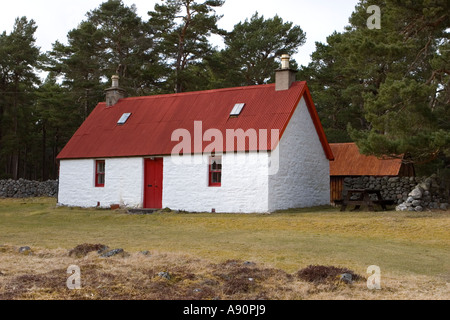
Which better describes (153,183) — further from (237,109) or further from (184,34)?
(184,34)

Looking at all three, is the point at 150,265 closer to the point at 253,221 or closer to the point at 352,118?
the point at 253,221

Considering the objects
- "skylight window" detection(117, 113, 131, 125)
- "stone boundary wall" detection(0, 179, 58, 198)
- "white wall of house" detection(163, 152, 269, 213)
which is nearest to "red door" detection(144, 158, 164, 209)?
"white wall of house" detection(163, 152, 269, 213)

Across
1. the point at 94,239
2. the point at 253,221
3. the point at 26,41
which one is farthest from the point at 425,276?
the point at 26,41

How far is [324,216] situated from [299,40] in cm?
2563

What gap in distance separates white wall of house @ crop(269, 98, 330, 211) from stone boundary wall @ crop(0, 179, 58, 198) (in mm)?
21204

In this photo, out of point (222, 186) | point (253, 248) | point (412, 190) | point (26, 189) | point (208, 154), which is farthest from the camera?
point (26, 189)

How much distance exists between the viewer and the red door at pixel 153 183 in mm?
22969

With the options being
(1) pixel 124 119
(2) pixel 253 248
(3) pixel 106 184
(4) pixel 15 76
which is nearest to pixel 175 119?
(1) pixel 124 119

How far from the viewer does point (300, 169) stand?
2252 centimetres

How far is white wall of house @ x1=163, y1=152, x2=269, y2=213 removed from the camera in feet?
66.7

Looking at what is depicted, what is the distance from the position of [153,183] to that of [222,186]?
12.5ft

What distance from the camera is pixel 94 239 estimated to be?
42.4 ft

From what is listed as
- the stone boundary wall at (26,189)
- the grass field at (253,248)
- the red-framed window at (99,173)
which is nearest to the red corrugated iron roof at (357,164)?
the grass field at (253,248)

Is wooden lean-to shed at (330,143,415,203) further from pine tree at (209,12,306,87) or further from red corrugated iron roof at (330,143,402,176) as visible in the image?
pine tree at (209,12,306,87)
